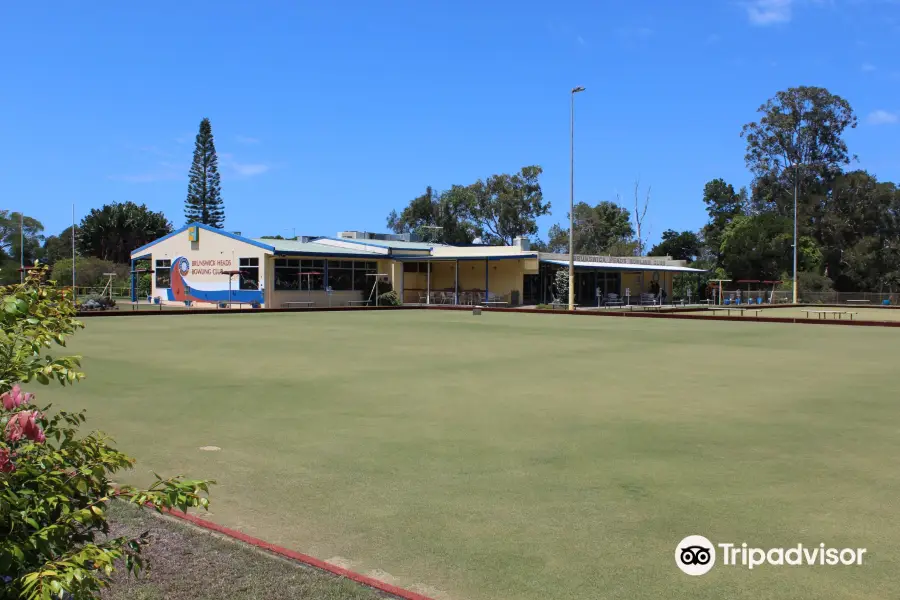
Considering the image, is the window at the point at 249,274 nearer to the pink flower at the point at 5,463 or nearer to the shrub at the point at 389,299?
the shrub at the point at 389,299

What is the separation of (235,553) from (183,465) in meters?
2.16

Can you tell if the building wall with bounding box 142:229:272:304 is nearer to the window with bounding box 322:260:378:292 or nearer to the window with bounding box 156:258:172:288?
the window with bounding box 156:258:172:288

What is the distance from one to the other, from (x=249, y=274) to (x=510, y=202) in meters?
41.4

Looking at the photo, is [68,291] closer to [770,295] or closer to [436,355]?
[436,355]

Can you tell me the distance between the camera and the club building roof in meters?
38.7

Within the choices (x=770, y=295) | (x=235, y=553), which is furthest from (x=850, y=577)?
(x=770, y=295)

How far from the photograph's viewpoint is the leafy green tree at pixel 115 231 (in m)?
62.9

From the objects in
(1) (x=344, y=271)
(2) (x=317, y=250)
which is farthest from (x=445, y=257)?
(2) (x=317, y=250)

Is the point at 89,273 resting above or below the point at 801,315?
above

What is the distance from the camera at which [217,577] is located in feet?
11.2

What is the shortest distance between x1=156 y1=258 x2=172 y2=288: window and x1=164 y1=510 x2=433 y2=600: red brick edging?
135 ft

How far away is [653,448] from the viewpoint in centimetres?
633

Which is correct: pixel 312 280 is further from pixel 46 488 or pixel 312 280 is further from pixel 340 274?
pixel 46 488

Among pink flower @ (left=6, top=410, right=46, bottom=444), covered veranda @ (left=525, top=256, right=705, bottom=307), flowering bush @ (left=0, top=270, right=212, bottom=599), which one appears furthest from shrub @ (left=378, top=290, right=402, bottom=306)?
pink flower @ (left=6, top=410, right=46, bottom=444)
